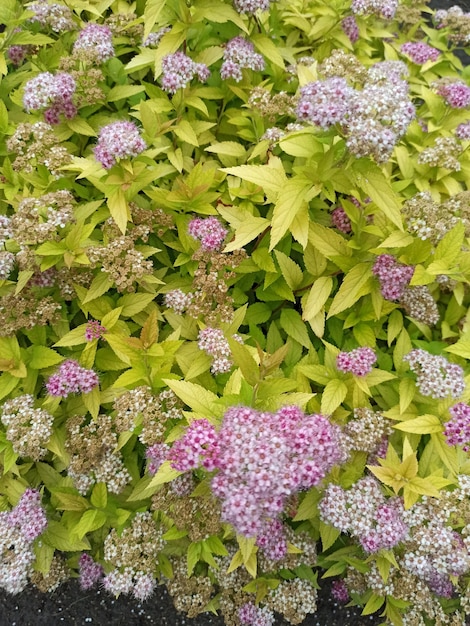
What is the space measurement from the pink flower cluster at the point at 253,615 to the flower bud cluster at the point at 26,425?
1742 millimetres

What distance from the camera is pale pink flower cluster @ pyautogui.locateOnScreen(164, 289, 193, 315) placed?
3.27m

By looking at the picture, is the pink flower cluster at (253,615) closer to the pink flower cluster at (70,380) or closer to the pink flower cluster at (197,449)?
the pink flower cluster at (197,449)

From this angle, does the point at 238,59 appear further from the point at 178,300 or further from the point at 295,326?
the point at 295,326

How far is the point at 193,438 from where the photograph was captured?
2.25m

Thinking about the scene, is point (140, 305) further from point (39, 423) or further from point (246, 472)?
point (246, 472)

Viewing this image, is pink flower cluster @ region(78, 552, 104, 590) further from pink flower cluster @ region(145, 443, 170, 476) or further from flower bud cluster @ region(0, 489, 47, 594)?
pink flower cluster @ region(145, 443, 170, 476)

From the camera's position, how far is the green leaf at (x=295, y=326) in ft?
11.6

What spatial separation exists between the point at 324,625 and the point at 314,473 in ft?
8.77

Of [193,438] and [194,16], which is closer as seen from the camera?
[193,438]

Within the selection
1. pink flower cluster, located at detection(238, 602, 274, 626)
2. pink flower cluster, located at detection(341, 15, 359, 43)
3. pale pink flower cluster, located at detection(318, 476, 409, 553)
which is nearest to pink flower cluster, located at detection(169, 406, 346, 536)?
pale pink flower cluster, located at detection(318, 476, 409, 553)

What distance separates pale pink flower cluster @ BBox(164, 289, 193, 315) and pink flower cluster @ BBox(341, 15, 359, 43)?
319cm

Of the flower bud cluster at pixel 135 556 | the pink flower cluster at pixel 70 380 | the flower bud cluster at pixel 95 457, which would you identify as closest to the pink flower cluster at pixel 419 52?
the pink flower cluster at pixel 70 380

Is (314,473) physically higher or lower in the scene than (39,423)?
higher

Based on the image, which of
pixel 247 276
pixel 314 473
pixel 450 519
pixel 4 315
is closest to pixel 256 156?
pixel 247 276
